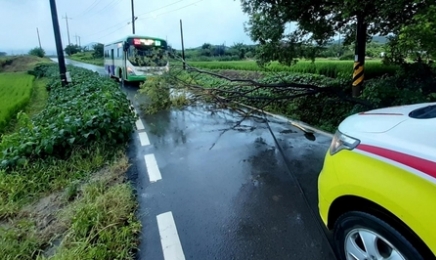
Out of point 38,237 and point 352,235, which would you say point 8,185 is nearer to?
point 38,237

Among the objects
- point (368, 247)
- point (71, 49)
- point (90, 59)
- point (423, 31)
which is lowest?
point (368, 247)

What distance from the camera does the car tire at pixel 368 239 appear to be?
1.43 meters

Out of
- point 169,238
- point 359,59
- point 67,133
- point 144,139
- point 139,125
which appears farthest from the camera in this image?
point 359,59

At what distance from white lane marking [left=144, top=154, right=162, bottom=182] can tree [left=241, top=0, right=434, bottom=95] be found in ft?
13.2

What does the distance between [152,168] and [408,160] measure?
3299mm

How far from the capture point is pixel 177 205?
300cm

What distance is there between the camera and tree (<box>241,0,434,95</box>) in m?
5.32

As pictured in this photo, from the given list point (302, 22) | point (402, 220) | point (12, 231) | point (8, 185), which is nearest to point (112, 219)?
point (12, 231)

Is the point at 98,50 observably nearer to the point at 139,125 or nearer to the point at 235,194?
the point at 139,125

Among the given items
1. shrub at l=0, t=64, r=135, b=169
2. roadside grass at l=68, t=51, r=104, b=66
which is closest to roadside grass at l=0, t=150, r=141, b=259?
shrub at l=0, t=64, r=135, b=169

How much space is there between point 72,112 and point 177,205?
3162 millimetres

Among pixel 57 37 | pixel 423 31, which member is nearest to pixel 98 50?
pixel 57 37

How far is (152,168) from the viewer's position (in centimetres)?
398

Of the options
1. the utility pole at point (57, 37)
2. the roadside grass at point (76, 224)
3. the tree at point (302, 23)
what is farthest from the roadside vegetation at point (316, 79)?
the roadside grass at point (76, 224)
